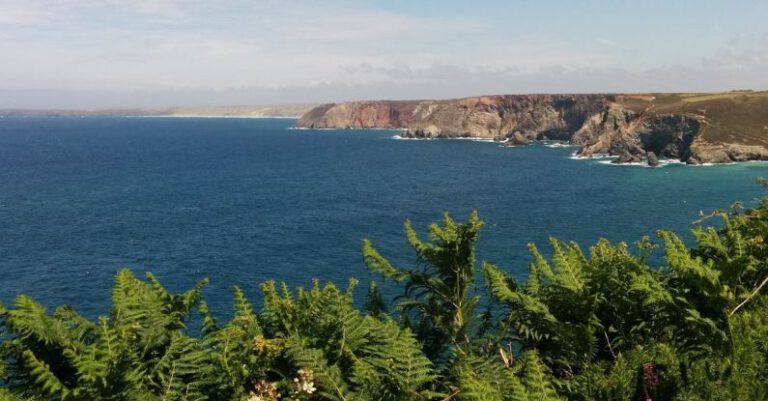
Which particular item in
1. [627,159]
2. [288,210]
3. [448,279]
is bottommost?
[288,210]

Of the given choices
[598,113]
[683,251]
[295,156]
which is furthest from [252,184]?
[598,113]

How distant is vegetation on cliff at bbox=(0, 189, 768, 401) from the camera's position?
854 cm

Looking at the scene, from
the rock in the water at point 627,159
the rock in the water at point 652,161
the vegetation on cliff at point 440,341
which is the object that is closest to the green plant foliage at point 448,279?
the vegetation on cliff at point 440,341

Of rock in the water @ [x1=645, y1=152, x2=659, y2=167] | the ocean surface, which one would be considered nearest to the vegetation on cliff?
the ocean surface

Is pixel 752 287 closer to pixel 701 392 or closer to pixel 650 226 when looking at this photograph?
pixel 701 392

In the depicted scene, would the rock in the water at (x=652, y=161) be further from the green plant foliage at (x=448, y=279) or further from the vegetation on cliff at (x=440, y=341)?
the green plant foliage at (x=448, y=279)

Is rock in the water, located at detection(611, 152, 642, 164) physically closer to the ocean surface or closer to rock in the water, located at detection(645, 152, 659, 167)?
rock in the water, located at detection(645, 152, 659, 167)

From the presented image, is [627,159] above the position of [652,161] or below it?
below

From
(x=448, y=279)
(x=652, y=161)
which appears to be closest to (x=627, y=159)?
(x=652, y=161)

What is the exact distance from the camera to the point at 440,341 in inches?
492

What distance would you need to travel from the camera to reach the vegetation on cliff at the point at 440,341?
28.0 feet

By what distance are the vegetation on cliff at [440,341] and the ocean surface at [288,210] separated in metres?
30.5

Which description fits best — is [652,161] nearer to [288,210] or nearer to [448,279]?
[288,210]

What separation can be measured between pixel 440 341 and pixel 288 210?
66302 millimetres
